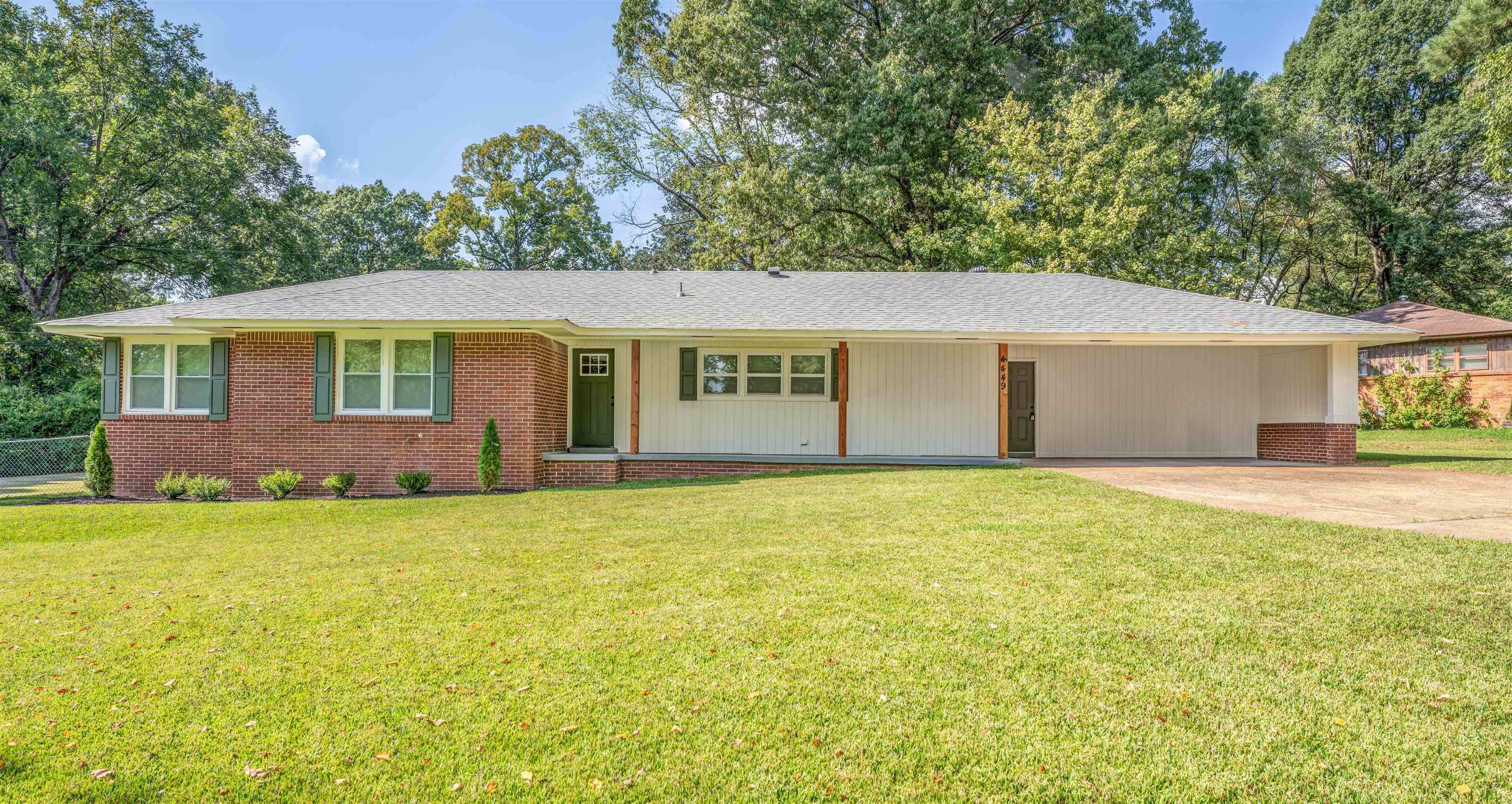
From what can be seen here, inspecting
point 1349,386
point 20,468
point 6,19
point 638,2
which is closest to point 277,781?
point 1349,386

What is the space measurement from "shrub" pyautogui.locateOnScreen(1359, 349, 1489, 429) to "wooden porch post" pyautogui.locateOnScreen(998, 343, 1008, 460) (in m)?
15.5

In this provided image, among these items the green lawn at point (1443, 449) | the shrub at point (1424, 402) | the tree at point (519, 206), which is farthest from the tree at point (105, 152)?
the shrub at point (1424, 402)

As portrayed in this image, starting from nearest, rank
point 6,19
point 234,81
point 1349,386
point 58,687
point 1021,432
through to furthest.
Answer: point 58,687, point 1349,386, point 1021,432, point 6,19, point 234,81

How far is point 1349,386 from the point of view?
11.6 m

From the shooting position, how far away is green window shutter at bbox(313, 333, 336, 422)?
1092cm

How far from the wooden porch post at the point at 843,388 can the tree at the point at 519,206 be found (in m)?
20.2

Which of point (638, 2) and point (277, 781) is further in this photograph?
point (638, 2)

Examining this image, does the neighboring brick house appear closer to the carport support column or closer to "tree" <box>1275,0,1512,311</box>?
"tree" <box>1275,0,1512,311</box>

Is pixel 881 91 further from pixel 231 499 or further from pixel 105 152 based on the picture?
pixel 105 152

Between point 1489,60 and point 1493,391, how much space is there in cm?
1016

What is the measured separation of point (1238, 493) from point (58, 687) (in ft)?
33.0

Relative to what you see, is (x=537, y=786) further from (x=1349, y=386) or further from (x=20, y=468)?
(x=20, y=468)

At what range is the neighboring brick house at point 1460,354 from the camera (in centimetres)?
1970

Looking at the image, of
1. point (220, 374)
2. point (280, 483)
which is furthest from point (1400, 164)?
point (220, 374)
